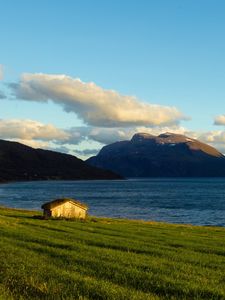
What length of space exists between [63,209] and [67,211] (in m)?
0.73

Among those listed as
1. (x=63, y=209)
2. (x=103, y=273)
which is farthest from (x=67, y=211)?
(x=103, y=273)

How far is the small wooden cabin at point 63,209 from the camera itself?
69188 millimetres

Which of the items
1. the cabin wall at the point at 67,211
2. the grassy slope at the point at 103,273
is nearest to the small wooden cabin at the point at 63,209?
the cabin wall at the point at 67,211

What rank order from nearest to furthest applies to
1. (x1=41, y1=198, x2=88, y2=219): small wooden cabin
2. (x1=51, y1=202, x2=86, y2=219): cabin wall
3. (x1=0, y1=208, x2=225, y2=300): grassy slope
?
1. (x1=0, y1=208, x2=225, y2=300): grassy slope
2. (x1=41, y1=198, x2=88, y2=219): small wooden cabin
3. (x1=51, y1=202, x2=86, y2=219): cabin wall

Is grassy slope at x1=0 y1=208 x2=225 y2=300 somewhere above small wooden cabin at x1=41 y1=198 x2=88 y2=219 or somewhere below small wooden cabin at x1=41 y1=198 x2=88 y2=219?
above

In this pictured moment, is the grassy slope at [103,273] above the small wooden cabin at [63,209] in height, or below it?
above

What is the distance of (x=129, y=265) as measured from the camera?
21266 millimetres

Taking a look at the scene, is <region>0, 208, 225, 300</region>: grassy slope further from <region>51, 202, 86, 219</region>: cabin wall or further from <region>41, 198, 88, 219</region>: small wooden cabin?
<region>51, 202, 86, 219</region>: cabin wall

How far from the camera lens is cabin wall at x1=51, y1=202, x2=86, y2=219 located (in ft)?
227

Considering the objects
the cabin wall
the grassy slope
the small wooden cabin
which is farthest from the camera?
the cabin wall

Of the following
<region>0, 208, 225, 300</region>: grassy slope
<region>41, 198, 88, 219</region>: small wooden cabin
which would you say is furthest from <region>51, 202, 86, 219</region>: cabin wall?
<region>0, 208, 225, 300</region>: grassy slope

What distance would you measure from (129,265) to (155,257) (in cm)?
433

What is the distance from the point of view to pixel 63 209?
7012 cm

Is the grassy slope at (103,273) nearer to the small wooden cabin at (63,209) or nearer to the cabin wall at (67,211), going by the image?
the small wooden cabin at (63,209)
